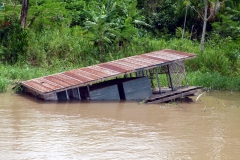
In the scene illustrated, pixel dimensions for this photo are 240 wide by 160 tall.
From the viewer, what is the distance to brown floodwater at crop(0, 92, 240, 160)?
8055mm

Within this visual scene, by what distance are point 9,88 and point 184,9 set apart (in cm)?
1160

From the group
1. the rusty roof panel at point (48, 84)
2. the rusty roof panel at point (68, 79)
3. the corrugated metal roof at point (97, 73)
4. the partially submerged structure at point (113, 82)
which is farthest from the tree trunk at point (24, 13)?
the rusty roof panel at point (48, 84)

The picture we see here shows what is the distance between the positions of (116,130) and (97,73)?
383 centimetres

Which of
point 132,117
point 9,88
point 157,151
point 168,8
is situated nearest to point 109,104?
point 132,117

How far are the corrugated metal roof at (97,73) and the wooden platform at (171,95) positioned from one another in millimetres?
915

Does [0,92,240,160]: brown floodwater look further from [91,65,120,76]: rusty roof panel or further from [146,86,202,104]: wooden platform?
[91,65,120,76]: rusty roof panel

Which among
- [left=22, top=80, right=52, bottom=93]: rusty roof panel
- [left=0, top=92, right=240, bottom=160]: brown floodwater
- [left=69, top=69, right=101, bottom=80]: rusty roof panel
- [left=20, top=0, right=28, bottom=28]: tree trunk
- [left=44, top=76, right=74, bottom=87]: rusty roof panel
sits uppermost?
[left=20, top=0, right=28, bottom=28]: tree trunk

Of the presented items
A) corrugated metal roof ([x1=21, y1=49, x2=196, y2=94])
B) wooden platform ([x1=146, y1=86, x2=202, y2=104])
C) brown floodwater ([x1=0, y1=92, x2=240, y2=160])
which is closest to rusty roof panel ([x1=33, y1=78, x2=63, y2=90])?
corrugated metal roof ([x1=21, y1=49, x2=196, y2=94])

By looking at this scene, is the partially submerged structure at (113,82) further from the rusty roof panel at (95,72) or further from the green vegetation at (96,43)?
the green vegetation at (96,43)

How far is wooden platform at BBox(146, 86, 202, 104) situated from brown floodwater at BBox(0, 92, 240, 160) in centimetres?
28

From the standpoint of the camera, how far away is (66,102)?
12.9 m

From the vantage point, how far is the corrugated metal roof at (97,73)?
1244 cm

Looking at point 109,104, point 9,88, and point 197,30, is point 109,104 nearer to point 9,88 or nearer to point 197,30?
point 9,88

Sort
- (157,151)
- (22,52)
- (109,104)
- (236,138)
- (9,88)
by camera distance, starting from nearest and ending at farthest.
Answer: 1. (157,151)
2. (236,138)
3. (109,104)
4. (9,88)
5. (22,52)
